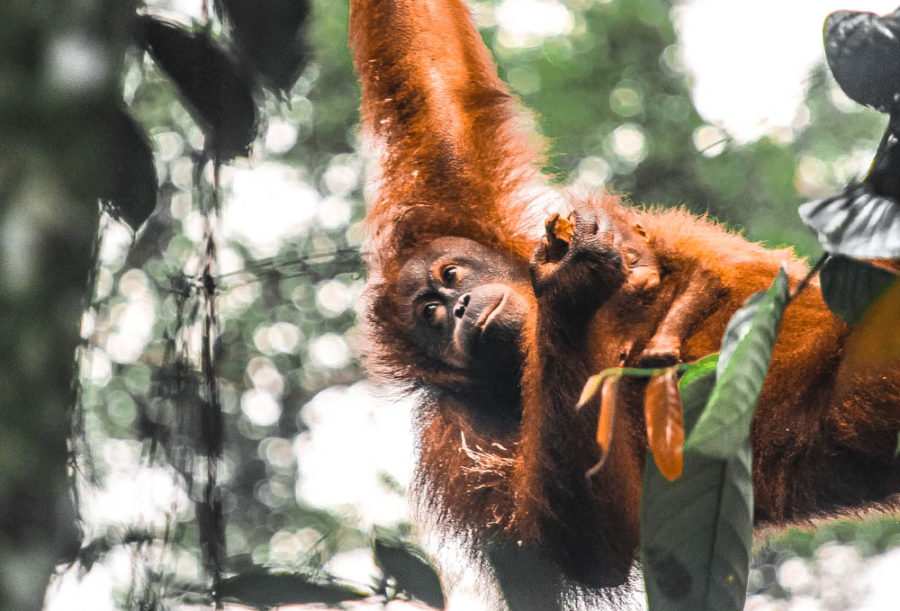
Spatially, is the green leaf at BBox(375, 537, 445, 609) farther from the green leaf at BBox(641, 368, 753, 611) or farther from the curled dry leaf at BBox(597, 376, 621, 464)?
the curled dry leaf at BBox(597, 376, 621, 464)

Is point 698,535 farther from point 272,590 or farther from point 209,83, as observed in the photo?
point 209,83

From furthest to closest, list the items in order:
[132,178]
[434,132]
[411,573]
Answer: [434,132] → [411,573] → [132,178]

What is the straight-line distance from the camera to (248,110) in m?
1.80

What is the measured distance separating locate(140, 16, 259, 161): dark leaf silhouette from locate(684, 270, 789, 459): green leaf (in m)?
1.13

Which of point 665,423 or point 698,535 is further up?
point 665,423

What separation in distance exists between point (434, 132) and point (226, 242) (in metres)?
0.83

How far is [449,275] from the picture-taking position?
274 cm

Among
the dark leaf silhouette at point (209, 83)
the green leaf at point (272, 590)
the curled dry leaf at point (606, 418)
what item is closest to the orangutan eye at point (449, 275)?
the dark leaf silhouette at point (209, 83)

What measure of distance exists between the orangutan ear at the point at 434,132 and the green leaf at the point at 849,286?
6.12 ft

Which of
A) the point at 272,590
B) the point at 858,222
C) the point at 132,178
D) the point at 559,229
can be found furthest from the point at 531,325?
the point at 858,222

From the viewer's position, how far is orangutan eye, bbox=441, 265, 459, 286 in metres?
2.73

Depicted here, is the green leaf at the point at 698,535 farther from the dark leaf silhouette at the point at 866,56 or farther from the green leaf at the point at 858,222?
the dark leaf silhouette at the point at 866,56

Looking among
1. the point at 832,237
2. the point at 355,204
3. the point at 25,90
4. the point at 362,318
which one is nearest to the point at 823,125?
the point at 355,204

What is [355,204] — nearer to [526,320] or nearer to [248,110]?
[526,320]
